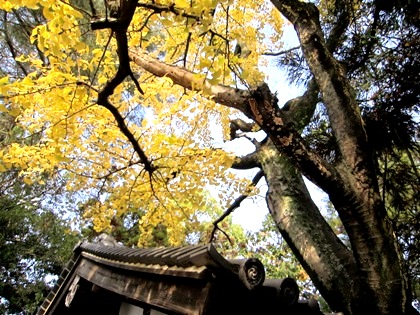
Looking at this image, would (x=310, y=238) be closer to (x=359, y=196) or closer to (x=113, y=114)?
(x=359, y=196)

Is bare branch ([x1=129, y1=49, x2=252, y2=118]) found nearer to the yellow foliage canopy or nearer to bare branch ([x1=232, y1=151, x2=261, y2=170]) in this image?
the yellow foliage canopy

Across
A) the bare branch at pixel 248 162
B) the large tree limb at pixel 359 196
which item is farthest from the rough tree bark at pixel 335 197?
the bare branch at pixel 248 162

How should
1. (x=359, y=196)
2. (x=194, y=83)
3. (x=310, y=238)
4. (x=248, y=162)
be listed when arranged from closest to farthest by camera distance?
(x=359, y=196) → (x=194, y=83) → (x=310, y=238) → (x=248, y=162)

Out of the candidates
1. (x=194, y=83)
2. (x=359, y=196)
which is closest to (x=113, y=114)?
(x=194, y=83)

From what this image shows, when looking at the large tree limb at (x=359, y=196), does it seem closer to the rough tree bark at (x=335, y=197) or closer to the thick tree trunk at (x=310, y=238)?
the rough tree bark at (x=335, y=197)

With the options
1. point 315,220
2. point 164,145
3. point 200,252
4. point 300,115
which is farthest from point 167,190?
point 200,252

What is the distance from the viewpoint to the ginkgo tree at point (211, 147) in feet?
8.14

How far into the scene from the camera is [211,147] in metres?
4.42

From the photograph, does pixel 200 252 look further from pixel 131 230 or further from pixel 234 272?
pixel 131 230

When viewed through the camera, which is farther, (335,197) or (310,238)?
(310,238)

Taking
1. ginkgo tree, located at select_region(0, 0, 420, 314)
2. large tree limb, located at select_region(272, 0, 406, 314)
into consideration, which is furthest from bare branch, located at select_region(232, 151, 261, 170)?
large tree limb, located at select_region(272, 0, 406, 314)

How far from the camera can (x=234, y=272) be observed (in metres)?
1.77

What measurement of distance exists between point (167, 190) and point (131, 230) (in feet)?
30.8

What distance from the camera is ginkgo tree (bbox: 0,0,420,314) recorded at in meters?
2.48
